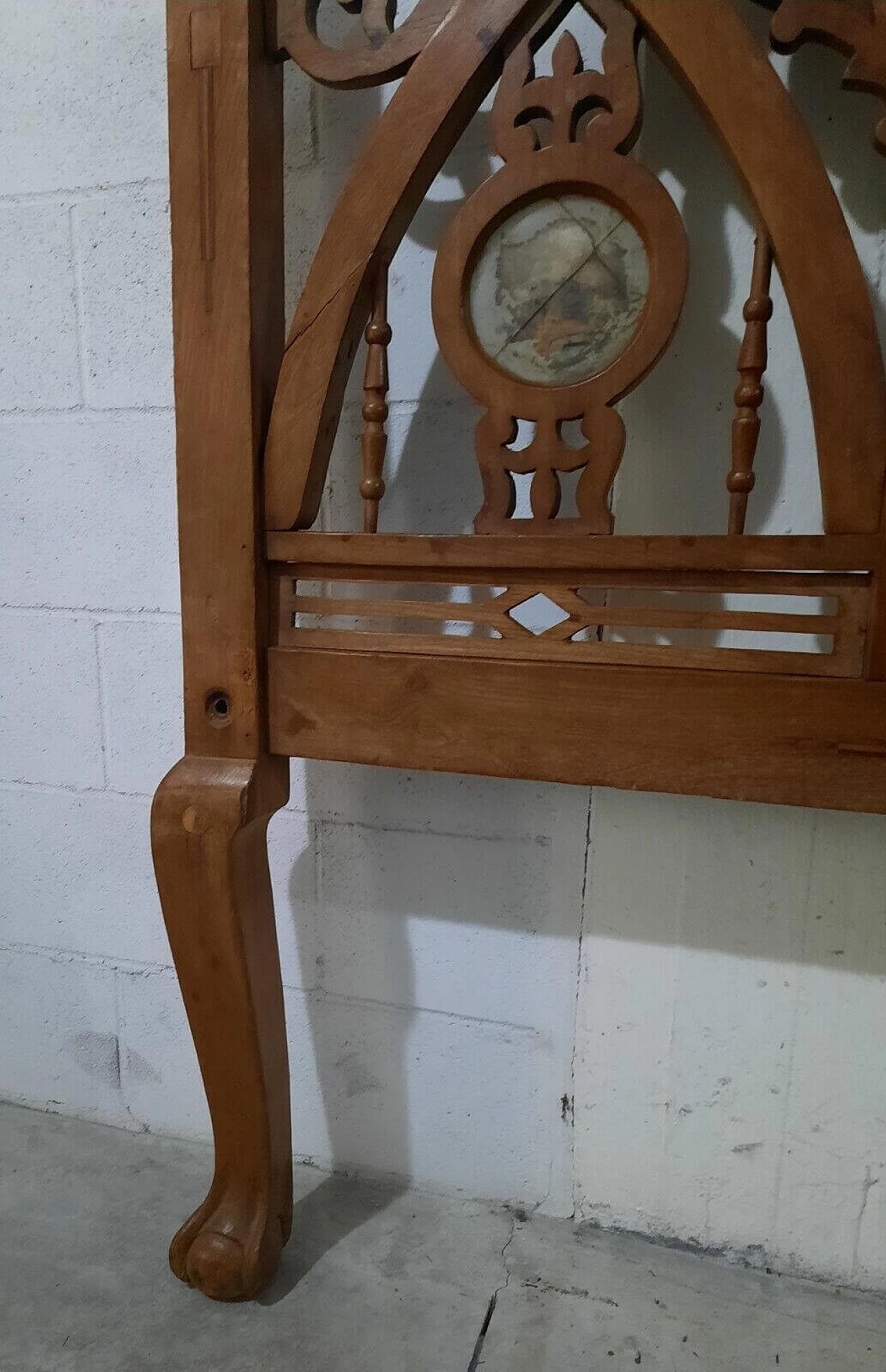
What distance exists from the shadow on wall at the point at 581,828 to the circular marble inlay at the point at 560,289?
0.14 metres

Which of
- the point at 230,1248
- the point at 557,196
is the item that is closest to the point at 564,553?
the point at 557,196

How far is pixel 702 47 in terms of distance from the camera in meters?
0.53

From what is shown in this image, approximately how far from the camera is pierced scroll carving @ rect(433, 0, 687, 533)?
546 mm

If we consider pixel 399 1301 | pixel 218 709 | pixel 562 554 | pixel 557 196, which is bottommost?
pixel 399 1301

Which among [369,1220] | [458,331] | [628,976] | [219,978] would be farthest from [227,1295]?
[458,331]

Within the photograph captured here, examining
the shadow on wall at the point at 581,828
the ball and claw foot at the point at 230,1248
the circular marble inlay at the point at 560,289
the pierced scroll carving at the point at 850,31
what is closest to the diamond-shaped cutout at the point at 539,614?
the shadow on wall at the point at 581,828

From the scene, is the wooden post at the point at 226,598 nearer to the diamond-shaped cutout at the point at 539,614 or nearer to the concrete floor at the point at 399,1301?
the concrete floor at the point at 399,1301

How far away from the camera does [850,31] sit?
52 cm

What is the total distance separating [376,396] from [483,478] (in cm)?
11

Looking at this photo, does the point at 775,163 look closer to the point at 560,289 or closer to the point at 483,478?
the point at 560,289

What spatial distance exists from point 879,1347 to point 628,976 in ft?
1.15

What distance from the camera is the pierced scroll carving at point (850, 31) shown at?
1.68ft

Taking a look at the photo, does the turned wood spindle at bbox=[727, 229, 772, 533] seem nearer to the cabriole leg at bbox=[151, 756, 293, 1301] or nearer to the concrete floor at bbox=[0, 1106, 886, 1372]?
the cabriole leg at bbox=[151, 756, 293, 1301]

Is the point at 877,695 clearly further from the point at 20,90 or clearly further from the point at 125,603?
the point at 20,90
